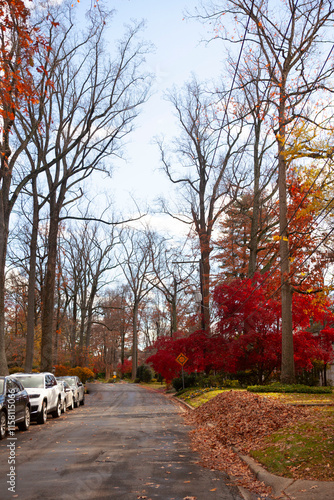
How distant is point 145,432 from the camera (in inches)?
537

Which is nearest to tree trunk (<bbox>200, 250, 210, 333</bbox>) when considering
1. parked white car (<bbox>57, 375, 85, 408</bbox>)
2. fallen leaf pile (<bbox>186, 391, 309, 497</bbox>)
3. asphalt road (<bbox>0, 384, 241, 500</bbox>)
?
parked white car (<bbox>57, 375, 85, 408</bbox>)

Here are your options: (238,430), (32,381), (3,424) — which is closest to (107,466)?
(238,430)

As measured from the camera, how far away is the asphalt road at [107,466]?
22.4 feet

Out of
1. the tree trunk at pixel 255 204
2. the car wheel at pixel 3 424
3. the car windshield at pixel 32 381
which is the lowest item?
the car wheel at pixel 3 424

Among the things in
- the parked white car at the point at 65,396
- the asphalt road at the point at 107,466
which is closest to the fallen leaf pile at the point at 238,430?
the asphalt road at the point at 107,466

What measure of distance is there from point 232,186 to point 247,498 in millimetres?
27555

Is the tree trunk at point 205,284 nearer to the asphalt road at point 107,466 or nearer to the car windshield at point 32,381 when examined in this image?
the car windshield at point 32,381

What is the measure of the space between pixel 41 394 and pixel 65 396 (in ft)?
16.0

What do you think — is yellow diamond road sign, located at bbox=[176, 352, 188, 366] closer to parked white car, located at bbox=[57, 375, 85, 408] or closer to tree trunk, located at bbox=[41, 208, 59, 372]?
parked white car, located at bbox=[57, 375, 85, 408]

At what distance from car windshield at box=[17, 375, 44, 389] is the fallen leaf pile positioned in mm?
5622

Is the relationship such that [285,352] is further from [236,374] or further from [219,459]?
[219,459]

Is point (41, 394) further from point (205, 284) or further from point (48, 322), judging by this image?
point (205, 284)

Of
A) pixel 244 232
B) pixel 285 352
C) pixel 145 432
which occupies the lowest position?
pixel 145 432

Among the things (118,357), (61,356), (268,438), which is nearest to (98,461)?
(268,438)
